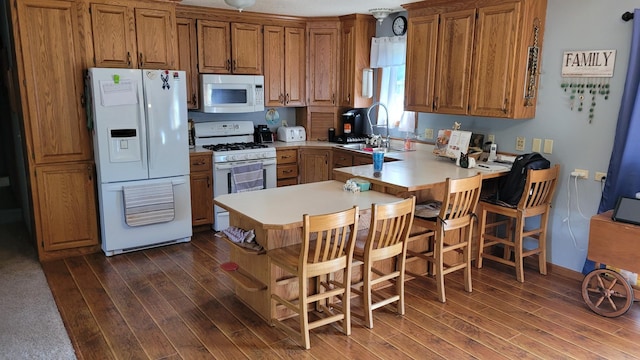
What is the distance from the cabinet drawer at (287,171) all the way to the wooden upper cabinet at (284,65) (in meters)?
0.76

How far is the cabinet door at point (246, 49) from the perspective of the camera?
5102 millimetres

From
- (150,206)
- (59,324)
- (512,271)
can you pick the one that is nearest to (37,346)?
(59,324)

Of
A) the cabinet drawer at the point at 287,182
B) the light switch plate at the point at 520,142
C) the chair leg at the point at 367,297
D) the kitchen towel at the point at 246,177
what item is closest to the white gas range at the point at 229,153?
the kitchen towel at the point at 246,177

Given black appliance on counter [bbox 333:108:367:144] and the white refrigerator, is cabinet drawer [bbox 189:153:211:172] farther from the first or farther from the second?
black appliance on counter [bbox 333:108:367:144]

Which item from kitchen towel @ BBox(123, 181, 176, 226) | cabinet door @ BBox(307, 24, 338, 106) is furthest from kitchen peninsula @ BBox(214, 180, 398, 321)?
cabinet door @ BBox(307, 24, 338, 106)

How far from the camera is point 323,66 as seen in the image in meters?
5.59

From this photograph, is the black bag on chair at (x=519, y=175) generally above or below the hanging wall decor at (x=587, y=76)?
below

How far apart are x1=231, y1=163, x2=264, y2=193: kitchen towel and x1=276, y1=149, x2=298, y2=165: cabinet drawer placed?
351 millimetres

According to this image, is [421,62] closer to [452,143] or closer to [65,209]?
[452,143]

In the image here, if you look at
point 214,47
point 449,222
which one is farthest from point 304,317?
point 214,47

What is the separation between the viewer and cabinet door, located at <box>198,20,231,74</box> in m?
4.91

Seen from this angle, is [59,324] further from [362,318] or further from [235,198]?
[362,318]

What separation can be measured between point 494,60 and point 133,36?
313 centimetres

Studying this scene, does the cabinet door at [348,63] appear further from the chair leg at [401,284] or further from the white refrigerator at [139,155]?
the chair leg at [401,284]
